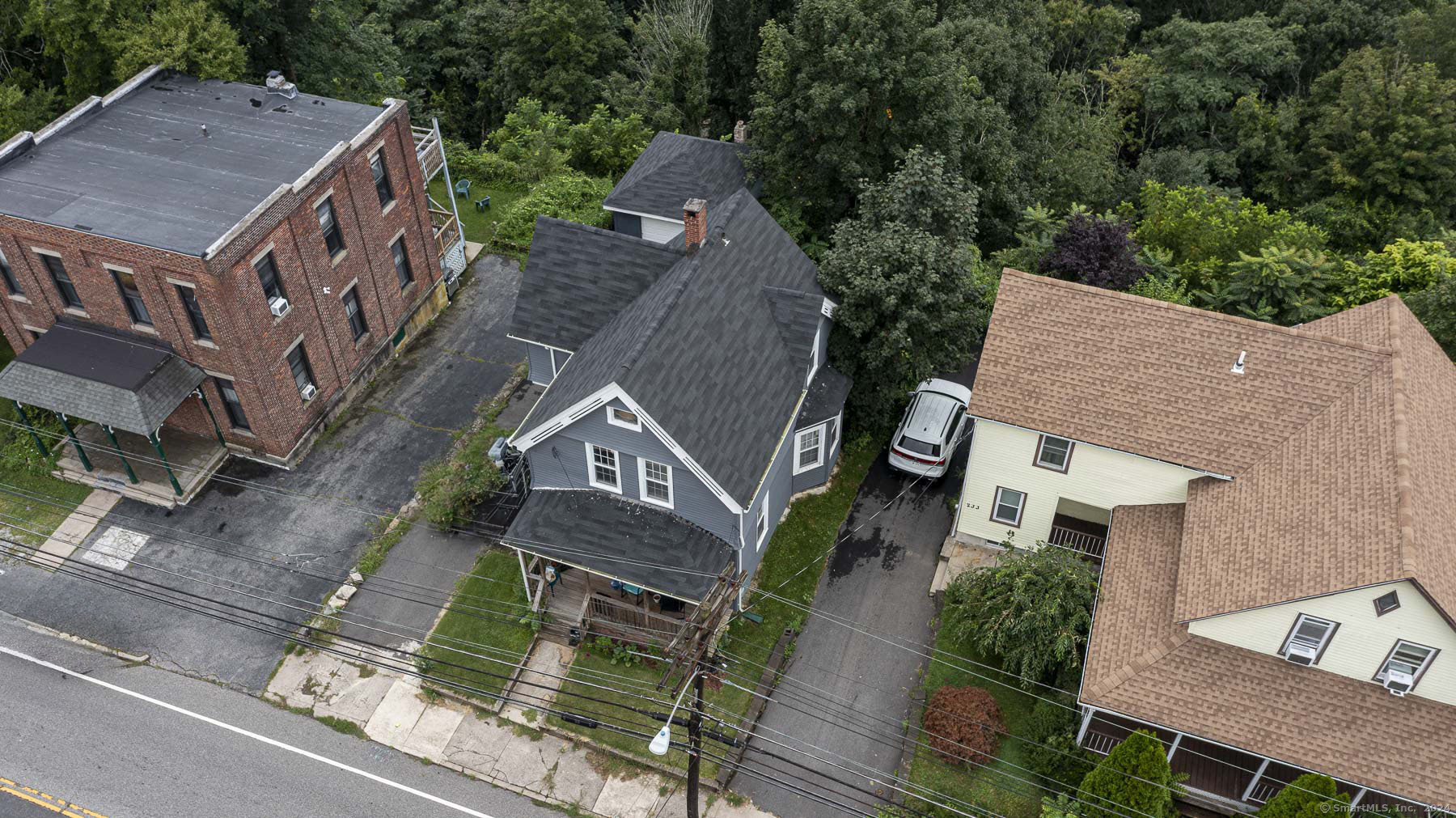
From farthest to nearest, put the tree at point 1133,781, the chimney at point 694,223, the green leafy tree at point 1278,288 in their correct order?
the green leafy tree at point 1278,288
the chimney at point 694,223
the tree at point 1133,781

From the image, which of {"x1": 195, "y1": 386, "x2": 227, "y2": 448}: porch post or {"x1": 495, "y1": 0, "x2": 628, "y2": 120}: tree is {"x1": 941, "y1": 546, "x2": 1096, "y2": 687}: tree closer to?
{"x1": 195, "y1": 386, "x2": 227, "y2": 448}: porch post

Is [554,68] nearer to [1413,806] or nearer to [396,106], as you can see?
[396,106]

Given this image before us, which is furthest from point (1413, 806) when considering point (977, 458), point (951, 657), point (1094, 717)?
point (977, 458)

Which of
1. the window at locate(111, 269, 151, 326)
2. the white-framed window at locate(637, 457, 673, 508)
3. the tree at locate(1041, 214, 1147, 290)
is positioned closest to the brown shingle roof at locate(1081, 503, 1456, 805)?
the white-framed window at locate(637, 457, 673, 508)

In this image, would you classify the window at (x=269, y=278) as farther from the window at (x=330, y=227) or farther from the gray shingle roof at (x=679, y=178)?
the gray shingle roof at (x=679, y=178)

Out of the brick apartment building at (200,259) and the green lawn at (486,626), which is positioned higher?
the brick apartment building at (200,259)

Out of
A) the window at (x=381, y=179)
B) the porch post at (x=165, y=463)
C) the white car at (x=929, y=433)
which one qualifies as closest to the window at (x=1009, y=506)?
the white car at (x=929, y=433)
